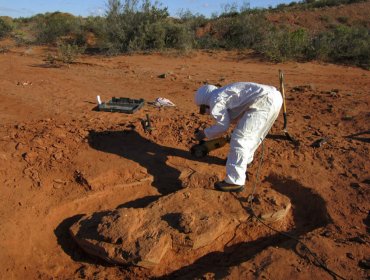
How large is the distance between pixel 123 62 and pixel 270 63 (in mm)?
4396

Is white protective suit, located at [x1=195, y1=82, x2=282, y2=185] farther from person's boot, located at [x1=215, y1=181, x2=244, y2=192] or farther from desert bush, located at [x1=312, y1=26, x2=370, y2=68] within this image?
desert bush, located at [x1=312, y1=26, x2=370, y2=68]

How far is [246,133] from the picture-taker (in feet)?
13.6

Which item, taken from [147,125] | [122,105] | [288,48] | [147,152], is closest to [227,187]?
[147,152]

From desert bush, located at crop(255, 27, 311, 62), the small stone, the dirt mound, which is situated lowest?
the dirt mound

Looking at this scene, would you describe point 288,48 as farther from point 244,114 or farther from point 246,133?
point 246,133

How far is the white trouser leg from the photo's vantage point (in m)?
4.11

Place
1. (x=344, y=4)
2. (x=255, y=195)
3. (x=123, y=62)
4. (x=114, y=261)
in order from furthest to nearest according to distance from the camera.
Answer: (x=344, y=4) → (x=123, y=62) → (x=255, y=195) → (x=114, y=261)

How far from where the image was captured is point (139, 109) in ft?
21.6

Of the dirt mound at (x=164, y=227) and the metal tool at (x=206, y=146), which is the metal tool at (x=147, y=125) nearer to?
the metal tool at (x=206, y=146)

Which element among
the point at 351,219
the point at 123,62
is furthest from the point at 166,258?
the point at 123,62

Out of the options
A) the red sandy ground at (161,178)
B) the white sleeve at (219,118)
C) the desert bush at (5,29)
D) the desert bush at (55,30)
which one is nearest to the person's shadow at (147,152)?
the red sandy ground at (161,178)

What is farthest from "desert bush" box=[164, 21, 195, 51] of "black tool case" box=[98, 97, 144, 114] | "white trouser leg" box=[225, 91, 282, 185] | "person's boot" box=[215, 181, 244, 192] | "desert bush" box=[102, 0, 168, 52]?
"person's boot" box=[215, 181, 244, 192]

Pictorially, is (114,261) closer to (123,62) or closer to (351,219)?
(351,219)

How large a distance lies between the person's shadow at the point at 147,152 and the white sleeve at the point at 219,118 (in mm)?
673
